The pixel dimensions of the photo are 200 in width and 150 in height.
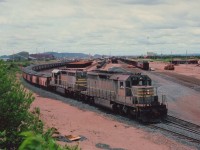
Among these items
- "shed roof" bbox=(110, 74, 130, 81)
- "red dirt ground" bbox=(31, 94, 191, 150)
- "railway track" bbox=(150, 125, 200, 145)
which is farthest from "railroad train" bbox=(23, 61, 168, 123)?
"railway track" bbox=(150, 125, 200, 145)

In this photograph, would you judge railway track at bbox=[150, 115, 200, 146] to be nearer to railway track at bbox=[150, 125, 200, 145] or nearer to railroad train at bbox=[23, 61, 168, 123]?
railway track at bbox=[150, 125, 200, 145]

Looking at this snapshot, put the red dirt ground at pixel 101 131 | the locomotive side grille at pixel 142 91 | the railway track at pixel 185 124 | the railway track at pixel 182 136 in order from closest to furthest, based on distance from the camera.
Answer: the railway track at pixel 182 136, the red dirt ground at pixel 101 131, the railway track at pixel 185 124, the locomotive side grille at pixel 142 91

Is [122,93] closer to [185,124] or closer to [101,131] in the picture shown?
[101,131]

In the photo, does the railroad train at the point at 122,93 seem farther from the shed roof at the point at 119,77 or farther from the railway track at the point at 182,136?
the railway track at the point at 182,136

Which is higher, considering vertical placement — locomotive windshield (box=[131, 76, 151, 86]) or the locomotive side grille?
locomotive windshield (box=[131, 76, 151, 86])

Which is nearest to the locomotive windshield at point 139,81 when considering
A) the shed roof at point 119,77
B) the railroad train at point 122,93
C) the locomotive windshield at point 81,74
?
Result: the railroad train at point 122,93

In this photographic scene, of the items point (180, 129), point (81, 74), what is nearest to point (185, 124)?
point (180, 129)

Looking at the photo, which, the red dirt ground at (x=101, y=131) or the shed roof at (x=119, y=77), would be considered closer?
the red dirt ground at (x=101, y=131)

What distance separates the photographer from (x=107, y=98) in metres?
35.8

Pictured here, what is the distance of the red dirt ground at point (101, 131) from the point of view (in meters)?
25.0

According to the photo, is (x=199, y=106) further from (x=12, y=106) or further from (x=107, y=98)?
(x=12, y=106)

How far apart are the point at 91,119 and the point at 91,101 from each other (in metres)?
7.75

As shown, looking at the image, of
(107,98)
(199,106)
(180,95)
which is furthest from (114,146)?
(180,95)

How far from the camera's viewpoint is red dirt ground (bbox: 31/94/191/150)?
2502 centimetres
